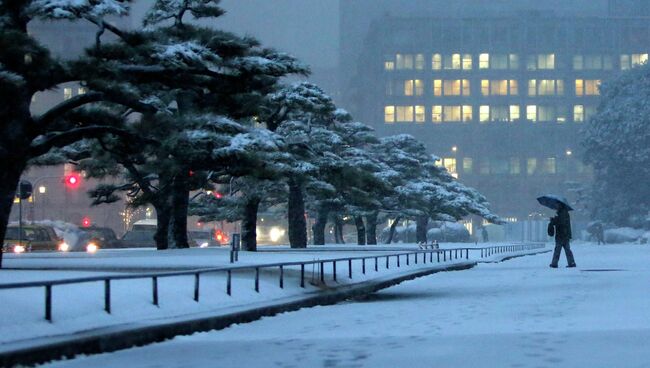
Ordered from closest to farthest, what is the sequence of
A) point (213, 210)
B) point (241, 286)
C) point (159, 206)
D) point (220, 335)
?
point (220, 335), point (241, 286), point (159, 206), point (213, 210)

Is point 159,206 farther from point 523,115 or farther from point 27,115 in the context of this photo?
point 523,115

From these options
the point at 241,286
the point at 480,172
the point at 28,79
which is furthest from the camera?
the point at 480,172

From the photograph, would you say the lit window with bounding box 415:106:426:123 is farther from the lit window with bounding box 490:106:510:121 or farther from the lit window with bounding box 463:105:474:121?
the lit window with bounding box 490:106:510:121

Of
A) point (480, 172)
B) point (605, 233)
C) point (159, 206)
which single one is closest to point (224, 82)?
point (159, 206)

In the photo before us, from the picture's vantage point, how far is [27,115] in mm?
23547

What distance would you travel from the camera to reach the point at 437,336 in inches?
514

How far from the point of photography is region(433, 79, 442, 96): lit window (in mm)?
162125

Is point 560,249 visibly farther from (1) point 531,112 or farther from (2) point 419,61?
(2) point 419,61

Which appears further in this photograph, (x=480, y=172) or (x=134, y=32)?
(x=480, y=172)

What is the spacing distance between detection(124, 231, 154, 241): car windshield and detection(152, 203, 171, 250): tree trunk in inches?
724

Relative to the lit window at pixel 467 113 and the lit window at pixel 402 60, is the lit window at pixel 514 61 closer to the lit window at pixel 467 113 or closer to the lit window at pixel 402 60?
the lit window at pixel 467 113

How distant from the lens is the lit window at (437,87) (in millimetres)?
162125

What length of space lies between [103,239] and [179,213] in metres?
21.2

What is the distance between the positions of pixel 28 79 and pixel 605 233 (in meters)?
92.2
